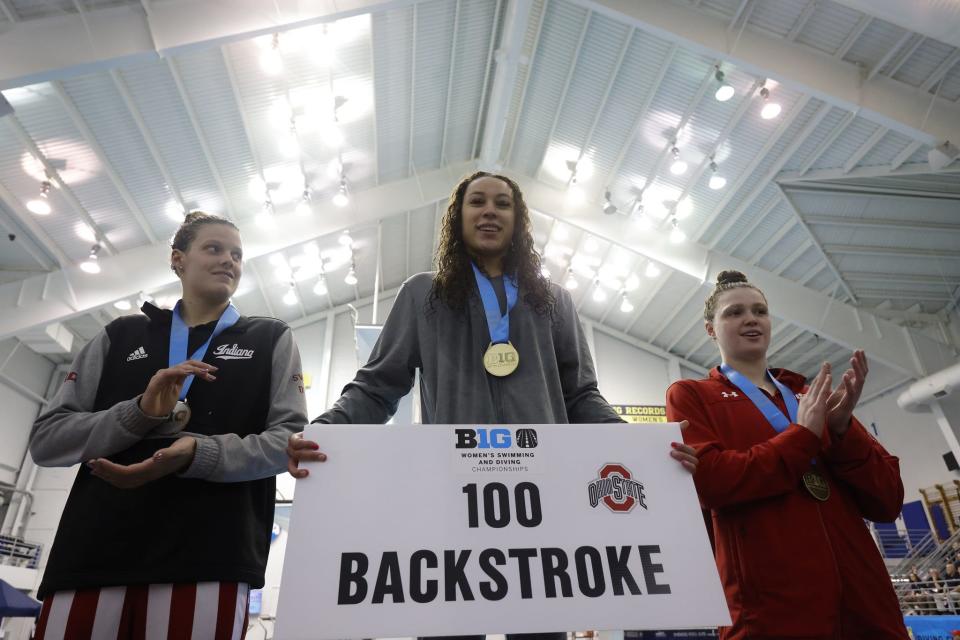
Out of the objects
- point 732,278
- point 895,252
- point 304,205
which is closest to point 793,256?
point 895,252

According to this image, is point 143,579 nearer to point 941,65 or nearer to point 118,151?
point 118,151

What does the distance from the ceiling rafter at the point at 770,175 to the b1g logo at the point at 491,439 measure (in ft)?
31.0

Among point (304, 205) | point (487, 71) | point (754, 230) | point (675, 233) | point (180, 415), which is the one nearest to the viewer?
point (180, 415)

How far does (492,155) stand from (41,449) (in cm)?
1080

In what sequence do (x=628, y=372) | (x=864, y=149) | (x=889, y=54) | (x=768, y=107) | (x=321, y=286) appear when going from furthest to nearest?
(x=628, y=372) < (x=321, y=286) < (x=864, y=149) < (x=768, y=107) < (x=889, y=54)

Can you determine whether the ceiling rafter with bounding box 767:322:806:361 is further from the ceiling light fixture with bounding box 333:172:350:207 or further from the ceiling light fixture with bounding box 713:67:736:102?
the ceiling light fixture with bounding box 333:172:350:207

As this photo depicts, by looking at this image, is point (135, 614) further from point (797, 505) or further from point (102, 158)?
point (102, 158)

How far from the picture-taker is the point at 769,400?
2023mm

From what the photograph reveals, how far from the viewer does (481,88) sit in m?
11.0

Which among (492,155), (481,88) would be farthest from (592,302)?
(481,88)

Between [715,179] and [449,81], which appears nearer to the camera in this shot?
[715,179]

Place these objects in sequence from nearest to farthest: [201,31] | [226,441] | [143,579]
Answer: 1. [143,579]
2. [226,441]
3. [201,31]

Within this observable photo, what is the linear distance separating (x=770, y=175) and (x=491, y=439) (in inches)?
414

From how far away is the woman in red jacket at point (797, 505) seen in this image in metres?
1.56
